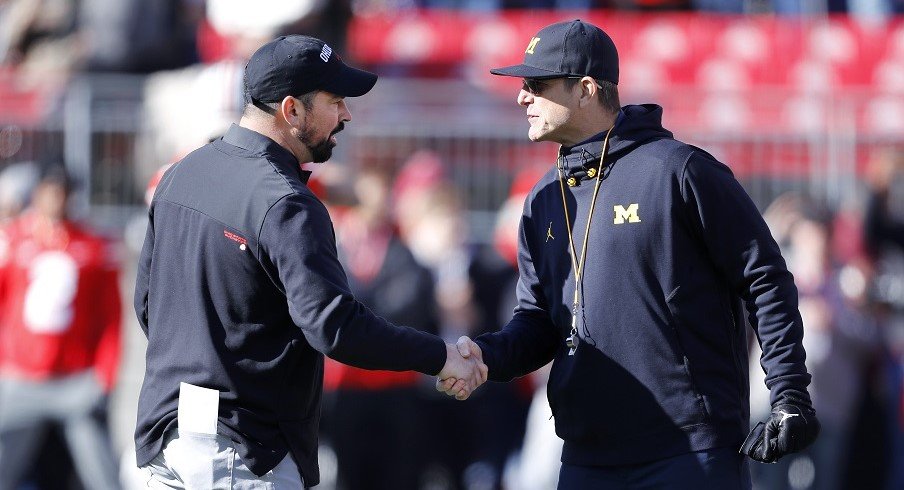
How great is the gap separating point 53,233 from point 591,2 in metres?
6.05

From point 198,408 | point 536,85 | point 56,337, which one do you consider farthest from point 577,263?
point 56,337

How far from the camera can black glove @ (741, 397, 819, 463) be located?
4484 millimetres

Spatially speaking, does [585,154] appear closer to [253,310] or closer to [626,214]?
[626,214]

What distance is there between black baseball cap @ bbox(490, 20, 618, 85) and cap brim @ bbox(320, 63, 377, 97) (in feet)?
1.53

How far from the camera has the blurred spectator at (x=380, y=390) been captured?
9055mm

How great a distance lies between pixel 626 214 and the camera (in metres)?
4.80

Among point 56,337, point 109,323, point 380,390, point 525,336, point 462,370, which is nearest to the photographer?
point 462,370

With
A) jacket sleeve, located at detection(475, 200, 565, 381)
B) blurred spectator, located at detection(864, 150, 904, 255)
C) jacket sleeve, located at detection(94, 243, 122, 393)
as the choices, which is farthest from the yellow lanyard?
blurred spectator, located at detection(864, 150, 904, 255)

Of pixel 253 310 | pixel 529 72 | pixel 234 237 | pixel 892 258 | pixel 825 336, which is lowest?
pixel 825 336

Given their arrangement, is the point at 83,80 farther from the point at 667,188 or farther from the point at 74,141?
the point at 667,188

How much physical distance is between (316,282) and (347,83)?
2.52 feet

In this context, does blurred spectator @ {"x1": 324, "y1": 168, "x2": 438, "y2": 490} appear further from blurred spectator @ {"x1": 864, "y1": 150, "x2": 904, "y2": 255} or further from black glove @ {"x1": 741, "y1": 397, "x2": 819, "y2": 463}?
black glove @ {"x1": 741, "y1": 397, "x2": 819, "y2": 463}

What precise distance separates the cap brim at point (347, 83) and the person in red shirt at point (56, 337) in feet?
16.1

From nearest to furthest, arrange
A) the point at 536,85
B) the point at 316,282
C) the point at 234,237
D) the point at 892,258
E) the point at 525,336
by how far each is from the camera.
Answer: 1. the point at 316,282
2. the point at 234,237
3. the point at 536,85
4. the point at 525,336
5. the point at 892,258
